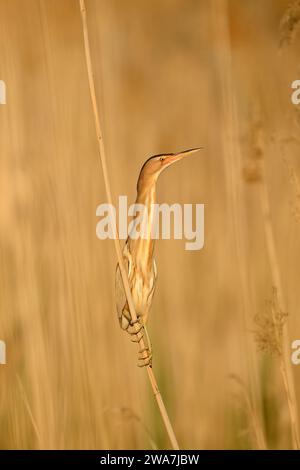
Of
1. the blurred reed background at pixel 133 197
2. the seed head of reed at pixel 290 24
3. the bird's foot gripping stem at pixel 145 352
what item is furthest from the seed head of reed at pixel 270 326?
the seed head of reed at pixel 290 24

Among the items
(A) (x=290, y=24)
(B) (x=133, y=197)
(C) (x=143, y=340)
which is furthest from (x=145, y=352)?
(A) (x=290, y=24)

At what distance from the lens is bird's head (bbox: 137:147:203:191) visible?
0.98m

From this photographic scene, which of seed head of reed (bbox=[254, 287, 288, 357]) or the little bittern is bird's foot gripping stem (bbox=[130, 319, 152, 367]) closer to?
the little bittern

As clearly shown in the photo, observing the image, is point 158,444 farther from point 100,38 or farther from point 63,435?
point 100,38

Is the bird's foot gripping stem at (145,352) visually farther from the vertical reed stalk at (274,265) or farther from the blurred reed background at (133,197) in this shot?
the vertical reed stalk at (274,265)

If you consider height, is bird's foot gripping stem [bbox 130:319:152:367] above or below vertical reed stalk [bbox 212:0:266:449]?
below

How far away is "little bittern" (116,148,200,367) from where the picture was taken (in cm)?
94

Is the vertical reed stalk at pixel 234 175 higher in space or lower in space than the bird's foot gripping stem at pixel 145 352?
higher

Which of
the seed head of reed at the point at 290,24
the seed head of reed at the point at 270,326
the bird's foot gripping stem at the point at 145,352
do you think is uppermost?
the seed head of reed at the point at 290,24

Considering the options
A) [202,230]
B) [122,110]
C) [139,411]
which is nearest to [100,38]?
[122,110]

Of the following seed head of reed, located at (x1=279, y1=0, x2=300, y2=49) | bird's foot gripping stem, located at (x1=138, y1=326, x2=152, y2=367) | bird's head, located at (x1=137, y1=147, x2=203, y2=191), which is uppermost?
seed head of reed, located at (x1=279, y1=0, x2=300, y2=49)

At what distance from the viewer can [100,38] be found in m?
1.01

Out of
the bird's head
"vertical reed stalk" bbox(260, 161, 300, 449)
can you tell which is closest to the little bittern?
the bird's head

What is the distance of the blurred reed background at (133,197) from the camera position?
1.01 m
